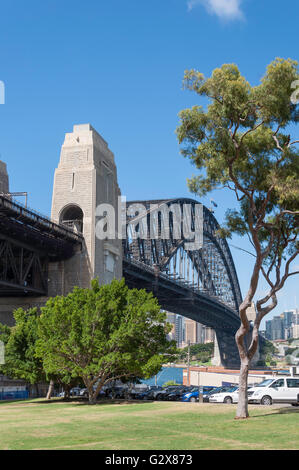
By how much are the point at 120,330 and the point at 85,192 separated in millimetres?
22999

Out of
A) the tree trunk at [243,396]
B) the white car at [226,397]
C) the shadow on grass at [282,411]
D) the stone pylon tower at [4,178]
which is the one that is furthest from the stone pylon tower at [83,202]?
the tree trunk at [243,396]

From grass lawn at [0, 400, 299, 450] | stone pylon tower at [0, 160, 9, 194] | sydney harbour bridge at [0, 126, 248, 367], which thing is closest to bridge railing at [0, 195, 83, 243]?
sydney harbour bridge at [0, 126, 248, 367]

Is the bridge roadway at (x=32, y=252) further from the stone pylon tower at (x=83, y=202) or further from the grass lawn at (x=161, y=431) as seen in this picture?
the grass lawn at (x=161, y=431)

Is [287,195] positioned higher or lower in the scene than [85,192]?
lower

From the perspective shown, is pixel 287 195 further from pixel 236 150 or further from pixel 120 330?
pixel 120 330

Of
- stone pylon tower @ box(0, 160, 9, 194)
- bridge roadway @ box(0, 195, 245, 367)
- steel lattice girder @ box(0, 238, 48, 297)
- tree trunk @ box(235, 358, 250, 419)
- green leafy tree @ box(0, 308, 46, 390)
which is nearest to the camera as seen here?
tree trunk @ box(235, 358, 250, 419)

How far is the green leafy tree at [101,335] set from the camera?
35594 millimetres

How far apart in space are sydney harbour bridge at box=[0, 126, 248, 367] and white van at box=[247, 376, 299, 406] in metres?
9.44

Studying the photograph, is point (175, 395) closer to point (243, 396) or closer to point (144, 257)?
point (243, 396)

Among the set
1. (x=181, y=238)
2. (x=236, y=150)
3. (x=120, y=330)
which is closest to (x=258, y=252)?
(x=236, y=150)

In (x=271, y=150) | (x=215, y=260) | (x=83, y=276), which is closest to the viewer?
(x=271, y=150)

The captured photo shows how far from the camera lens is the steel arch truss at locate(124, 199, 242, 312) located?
109m

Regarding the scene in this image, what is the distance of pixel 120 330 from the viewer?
117ft

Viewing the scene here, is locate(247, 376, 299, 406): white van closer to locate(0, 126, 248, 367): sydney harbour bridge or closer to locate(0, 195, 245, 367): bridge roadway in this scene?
locate(0, 126, 248, 367): sydney harbour bridge
